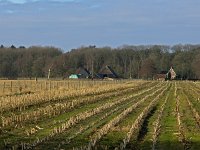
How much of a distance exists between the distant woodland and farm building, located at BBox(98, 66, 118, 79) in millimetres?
4867

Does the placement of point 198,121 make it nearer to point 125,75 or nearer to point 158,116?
point 158,116

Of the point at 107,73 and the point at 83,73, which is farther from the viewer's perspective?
the point at 83,73

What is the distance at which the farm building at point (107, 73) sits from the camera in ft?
490

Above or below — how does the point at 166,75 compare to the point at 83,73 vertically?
below

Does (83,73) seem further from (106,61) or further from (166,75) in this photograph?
(166,75)

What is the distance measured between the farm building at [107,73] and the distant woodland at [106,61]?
4.87 meters

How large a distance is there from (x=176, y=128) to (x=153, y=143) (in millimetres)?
4250

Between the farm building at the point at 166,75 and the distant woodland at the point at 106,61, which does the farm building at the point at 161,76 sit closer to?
the farm building at the point at 166,75

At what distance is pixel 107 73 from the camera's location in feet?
496

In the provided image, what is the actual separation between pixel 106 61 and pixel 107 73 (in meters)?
16.0

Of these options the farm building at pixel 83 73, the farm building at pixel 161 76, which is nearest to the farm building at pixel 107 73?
the farm building at pixel 83 73

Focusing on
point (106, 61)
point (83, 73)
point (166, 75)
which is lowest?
point (166, 75)

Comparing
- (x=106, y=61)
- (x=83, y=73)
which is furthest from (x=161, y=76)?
(x=106, y=61)

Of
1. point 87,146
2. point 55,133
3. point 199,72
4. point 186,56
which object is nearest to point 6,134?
point 55,133
